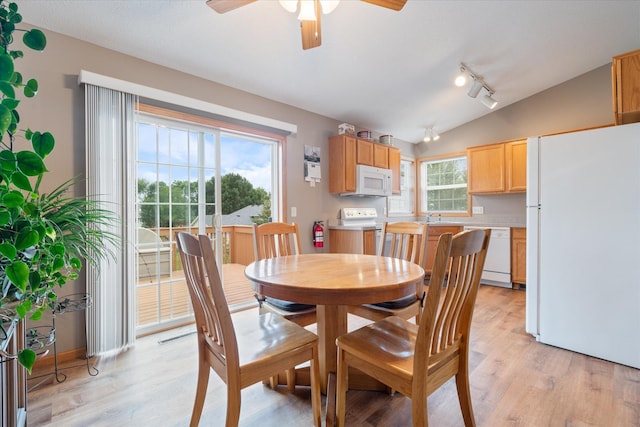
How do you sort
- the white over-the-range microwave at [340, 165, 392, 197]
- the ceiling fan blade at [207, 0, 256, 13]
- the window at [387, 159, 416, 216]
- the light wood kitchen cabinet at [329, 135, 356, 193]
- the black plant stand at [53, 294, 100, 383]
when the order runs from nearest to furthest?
1. the ceiling fan blade at [207, 0, 256, 13]
2. the black plant stand at [53, 294, 100, 383]
3. the light wood kitchen cabinet at [329, 135, 356, 193]
4. the white over-the-range microwave at [340, 165, 392, 197]
5. the window at [387, 159, 416, 216]

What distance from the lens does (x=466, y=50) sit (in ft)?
9.46

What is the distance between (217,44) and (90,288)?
209 centimetres

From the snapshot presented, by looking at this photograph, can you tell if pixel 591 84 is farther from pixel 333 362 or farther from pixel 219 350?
pixel 219 350

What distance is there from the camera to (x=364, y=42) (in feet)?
8.39

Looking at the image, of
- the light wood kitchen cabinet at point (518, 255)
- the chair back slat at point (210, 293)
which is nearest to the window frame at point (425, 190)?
the light wood kitchen cabinet at point (518, 255)

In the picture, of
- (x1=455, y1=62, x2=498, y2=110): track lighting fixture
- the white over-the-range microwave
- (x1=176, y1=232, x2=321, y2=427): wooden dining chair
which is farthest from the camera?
the white over-the-range microwave

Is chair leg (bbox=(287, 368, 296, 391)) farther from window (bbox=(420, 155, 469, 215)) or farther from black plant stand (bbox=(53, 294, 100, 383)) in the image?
window (bbox=(420, 155, 469, 215))

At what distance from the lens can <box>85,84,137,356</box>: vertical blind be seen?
81.0 inches

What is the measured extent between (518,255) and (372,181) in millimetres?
2169

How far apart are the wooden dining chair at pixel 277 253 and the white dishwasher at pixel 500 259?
3.04 metres

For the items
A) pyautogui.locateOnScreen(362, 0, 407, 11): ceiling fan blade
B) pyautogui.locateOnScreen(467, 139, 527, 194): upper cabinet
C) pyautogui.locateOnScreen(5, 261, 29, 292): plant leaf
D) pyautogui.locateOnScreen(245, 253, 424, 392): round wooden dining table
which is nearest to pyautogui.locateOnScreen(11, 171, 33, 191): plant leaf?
pyautogui.locateOnScreen(5, 261, 29, 292): plant leaf

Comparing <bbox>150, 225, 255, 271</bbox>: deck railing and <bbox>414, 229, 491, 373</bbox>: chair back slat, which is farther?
<bbox>150, 225, 255, 271</bbox>: deck railing

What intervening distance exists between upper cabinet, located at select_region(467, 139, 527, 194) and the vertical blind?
4389 millimetres

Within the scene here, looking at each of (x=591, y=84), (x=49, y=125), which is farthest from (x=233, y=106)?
(x=591, y=84)
